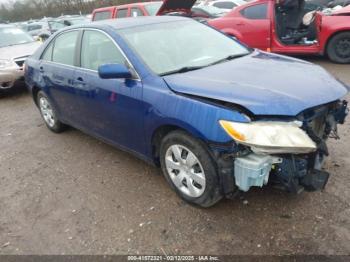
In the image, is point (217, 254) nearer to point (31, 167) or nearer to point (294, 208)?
point (294, 208)

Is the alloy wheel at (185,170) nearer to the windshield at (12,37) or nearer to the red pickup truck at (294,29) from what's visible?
the red pickup truck at (294,29)

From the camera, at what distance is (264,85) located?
2.82 meters

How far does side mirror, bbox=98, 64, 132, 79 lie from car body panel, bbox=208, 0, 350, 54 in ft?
17.4

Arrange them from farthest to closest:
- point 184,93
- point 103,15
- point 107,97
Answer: point 103,15 < point 107,97 < point 184,93

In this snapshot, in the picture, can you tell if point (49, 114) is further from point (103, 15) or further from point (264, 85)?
point (103, 15)

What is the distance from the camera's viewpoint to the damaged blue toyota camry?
2584mm

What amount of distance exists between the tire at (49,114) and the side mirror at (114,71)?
2095mm

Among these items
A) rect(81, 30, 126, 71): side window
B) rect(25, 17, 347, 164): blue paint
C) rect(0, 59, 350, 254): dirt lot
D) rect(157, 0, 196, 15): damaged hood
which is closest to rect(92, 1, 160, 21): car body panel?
rect(157, 0, 196, 15): damaged hood

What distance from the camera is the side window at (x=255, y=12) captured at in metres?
7.75

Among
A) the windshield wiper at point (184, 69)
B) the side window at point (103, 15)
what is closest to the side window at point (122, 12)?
the side window at point (103, 15)

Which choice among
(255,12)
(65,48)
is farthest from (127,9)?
(65,48)

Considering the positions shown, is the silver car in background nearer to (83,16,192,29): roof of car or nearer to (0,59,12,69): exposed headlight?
(0,59,12,69): exposed headlight

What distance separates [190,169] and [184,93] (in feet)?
2.15

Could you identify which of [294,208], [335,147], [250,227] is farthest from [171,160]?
[335,147]
